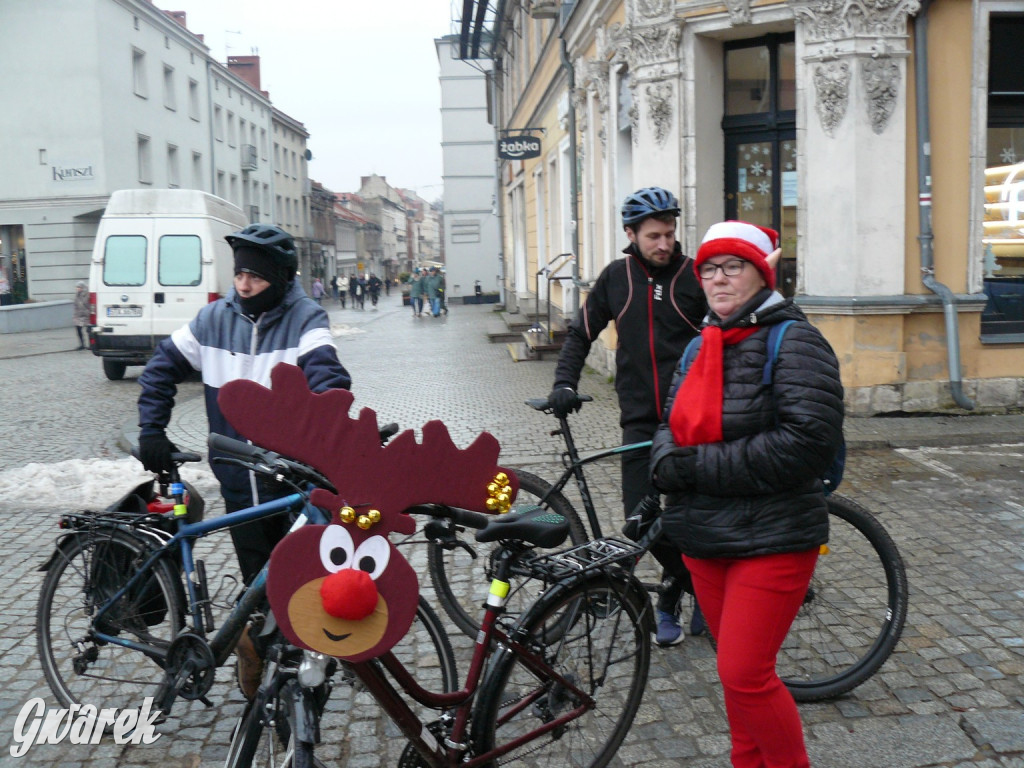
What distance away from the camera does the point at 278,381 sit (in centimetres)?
239

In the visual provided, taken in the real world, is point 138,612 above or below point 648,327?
below

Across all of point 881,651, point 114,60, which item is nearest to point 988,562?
point 881,651

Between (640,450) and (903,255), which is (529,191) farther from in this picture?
(640,450)

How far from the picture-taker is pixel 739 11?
9805 millimetres

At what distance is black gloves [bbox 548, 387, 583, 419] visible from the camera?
4258 mm

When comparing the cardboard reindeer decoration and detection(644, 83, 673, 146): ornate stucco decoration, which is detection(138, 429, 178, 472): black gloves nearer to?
the cardboard reindeer decoration

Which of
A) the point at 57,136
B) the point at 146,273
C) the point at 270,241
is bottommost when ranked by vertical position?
the point at 270,241

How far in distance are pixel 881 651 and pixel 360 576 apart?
227cm

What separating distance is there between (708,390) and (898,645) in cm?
211

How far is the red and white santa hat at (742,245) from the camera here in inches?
108

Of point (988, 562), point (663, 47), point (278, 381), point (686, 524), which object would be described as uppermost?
Result: point (663, 47)

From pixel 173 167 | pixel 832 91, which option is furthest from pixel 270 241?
pixel 173 167

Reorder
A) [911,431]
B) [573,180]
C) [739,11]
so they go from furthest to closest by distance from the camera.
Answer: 1. [573,180]
2. [739,11]
3. [911,431]

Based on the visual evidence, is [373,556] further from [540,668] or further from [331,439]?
[540,668]
